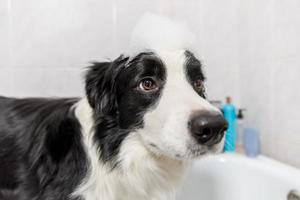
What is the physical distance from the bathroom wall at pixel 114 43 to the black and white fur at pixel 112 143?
2.35 feet

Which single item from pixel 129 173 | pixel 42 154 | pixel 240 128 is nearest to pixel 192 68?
pixel 129 173

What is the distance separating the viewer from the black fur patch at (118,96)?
3.01 ft

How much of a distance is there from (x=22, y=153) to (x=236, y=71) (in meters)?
1.23

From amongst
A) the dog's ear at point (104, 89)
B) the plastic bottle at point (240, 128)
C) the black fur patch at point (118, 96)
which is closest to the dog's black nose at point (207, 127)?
the black fur patch at point (118, 96)

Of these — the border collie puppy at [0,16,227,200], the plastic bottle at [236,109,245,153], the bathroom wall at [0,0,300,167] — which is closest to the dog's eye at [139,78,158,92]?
the border collie puppy at [0,16,227,200]

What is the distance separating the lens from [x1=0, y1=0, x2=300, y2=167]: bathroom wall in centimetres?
163

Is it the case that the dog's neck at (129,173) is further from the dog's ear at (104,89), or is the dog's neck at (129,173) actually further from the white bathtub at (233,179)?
the white bathtub at (233,179)

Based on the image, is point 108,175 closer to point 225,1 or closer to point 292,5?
point 292,5

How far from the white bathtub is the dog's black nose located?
65 centimetres

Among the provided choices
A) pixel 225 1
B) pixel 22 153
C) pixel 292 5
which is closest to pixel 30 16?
pixel 22 153

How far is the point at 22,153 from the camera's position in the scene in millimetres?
1051

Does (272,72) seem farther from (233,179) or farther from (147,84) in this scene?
(147,84)

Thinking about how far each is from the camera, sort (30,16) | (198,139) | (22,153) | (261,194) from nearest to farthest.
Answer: (198,139) < (22,153) < (261,194) < (30,16)

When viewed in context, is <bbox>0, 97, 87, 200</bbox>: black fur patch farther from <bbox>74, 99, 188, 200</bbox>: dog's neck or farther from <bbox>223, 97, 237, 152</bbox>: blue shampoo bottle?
<bbox>223, 97, 237, 152</bbox>: blue shampoo bottle
